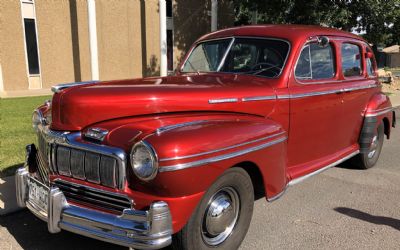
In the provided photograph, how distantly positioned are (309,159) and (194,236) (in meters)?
1.92

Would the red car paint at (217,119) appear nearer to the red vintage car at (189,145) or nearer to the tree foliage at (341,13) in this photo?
the red vintage car at (189,145)

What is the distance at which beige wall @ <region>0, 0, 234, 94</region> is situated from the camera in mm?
15477

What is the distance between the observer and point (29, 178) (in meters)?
3.31

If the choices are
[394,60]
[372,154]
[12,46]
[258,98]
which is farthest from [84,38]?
[394,60]

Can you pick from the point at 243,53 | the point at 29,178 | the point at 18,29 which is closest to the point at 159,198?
the point at 29,178

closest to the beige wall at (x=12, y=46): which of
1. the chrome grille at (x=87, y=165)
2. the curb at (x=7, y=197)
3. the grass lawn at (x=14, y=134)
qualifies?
the grass lawn at (x=14, y=134)

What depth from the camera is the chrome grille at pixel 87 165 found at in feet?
9.08

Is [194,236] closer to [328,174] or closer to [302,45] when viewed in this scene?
[302,45]

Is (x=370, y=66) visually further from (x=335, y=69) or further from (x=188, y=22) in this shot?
(x=188, y=22)

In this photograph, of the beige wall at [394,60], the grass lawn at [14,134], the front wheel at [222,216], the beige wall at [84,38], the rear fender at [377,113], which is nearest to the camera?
the front wheel at [222,216]

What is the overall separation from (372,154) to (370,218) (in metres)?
1.94

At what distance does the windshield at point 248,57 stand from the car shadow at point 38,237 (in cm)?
209

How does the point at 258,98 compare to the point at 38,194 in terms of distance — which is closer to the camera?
the point at 38,194

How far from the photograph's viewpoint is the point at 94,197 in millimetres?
2881
